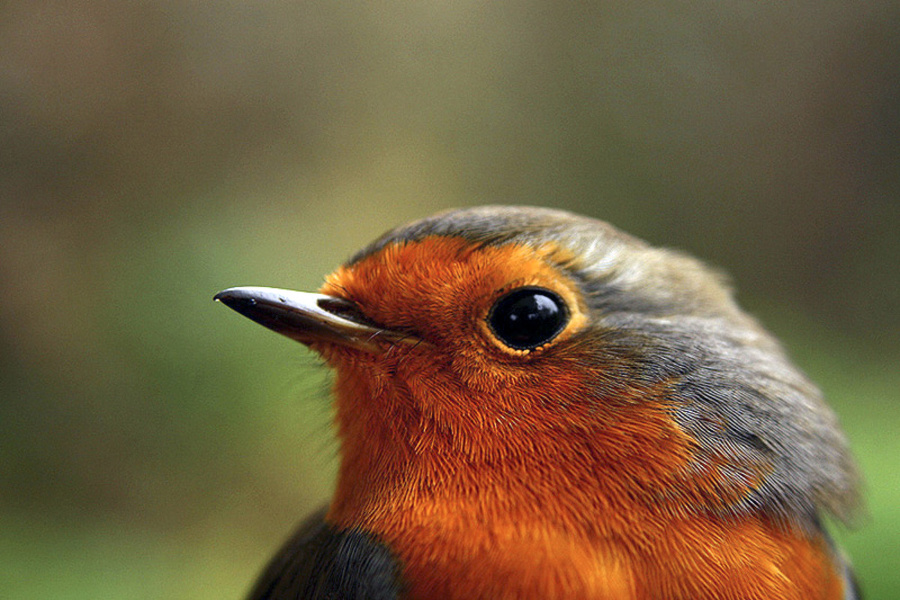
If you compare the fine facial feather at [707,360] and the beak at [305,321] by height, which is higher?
the fine facial feather at [707,360]

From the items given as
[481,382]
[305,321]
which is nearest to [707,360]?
[481,382]

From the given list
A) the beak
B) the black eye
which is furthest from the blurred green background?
the black eye

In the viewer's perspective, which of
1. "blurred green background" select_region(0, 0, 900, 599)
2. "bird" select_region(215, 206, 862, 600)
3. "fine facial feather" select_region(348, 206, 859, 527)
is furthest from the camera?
"blurred green background" select_region(0, 0, 900, 599)

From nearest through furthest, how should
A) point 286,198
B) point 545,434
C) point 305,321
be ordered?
point 545,434
point 305,321
point 286,198

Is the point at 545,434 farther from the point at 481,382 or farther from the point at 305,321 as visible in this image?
the point at 305,321

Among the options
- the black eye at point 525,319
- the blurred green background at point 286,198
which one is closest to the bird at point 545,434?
the black eye at point 525,319

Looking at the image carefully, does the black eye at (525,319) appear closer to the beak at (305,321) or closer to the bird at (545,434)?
the bird at (545,434)

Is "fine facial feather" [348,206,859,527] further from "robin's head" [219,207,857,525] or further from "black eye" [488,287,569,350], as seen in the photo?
"black eye" [488,287,569,350]
